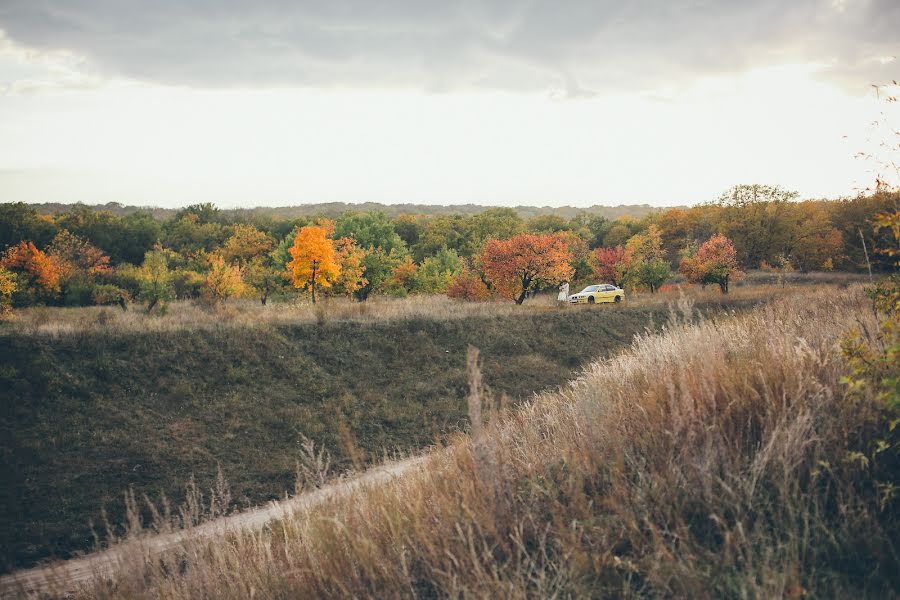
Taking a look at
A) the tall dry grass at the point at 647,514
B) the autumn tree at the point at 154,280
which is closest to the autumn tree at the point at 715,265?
the autumn tree at the point at 154,280

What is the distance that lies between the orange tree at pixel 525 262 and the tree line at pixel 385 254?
96 millimetres

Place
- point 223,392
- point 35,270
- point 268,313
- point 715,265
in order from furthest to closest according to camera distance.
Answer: point 35,270 < point 715,265 < point 268,313 < point 223,392

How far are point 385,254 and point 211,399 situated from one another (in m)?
30.6

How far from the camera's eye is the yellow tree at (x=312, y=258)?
3578 centimetres

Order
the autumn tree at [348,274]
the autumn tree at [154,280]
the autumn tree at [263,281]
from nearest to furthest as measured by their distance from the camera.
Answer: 1. the autumn tree at [154,280]
2. the autumn tree at [348,274]
3. the autumn tree at [263,281]

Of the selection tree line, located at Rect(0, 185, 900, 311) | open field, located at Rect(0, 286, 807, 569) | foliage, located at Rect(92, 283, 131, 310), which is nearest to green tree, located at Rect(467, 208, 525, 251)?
tree line, located at Rect(0, 185, 900, 311)

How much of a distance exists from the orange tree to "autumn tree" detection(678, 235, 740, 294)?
13.0 m

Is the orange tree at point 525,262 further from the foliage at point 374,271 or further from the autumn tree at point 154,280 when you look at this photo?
the autumn tree at point 154,280

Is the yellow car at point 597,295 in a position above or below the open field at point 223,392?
above

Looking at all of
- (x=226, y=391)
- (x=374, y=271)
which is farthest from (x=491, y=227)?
(x=226, y=391)

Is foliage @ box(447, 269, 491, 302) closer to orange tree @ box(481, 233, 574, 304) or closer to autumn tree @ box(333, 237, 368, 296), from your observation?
orange tree @ box(481, 233, 574, 304)

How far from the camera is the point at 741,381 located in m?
4.27

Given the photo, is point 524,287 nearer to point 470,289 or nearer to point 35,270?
point 470,289

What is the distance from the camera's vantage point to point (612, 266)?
50938 millimetres
